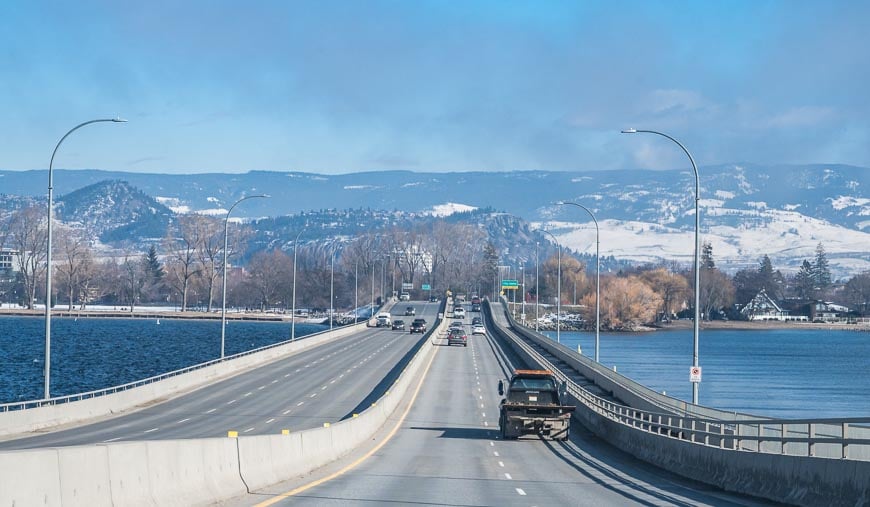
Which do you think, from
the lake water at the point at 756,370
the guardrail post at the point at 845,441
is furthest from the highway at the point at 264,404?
the lake water at the point at 756,370

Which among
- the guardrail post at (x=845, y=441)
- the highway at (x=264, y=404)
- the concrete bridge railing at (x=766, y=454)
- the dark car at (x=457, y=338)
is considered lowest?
the highway at (x=264, y=404)

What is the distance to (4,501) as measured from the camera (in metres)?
10.9

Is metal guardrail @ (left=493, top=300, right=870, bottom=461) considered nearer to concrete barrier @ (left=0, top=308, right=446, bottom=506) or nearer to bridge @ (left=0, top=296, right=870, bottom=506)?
bridge @ (left=0, top=296, right=870, bottom=506)

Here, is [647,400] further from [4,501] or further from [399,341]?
[399,341]

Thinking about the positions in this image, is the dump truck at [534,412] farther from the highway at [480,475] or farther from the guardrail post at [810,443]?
the guardrail post at [810,443]

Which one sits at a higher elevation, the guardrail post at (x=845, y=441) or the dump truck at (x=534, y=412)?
the guardrail post at (x=845, y=441)

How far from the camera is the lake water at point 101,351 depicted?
3317 inches

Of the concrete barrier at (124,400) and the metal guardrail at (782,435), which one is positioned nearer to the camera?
the metal guardrail at (782,435)

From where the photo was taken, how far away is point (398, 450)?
1334 inches

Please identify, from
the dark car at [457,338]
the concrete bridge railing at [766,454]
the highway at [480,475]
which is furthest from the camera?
the dark car at [457,338]

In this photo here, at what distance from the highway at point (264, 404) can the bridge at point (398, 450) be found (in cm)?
14

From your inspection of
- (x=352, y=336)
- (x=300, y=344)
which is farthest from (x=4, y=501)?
(x=352, y=336)

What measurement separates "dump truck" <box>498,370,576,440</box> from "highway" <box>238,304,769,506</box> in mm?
494

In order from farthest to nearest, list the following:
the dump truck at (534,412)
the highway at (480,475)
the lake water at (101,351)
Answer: the lake water at (101,351) → the dump truck at (534,412) → the highway at (480,475)
